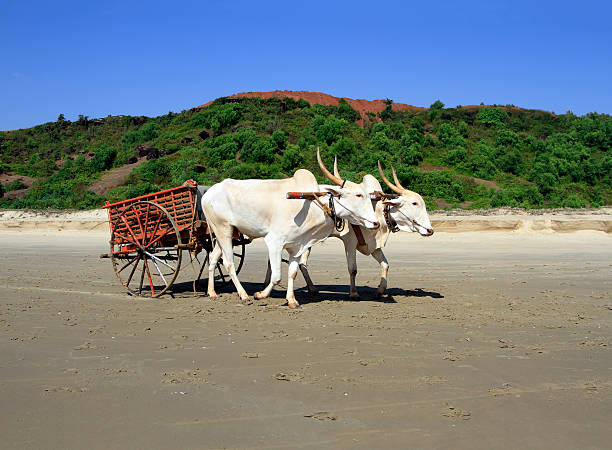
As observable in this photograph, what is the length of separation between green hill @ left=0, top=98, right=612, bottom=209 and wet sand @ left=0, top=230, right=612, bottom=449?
2206 centimetres

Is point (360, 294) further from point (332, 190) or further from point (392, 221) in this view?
point (332, 190)

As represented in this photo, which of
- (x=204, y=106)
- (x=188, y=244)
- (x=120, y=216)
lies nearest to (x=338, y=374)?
(x=188, y=244)

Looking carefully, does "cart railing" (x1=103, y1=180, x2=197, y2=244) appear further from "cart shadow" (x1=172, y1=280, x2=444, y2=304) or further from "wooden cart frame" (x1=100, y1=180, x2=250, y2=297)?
"cart shadow" (x1=172, y1=280, x2=444, y2=304)

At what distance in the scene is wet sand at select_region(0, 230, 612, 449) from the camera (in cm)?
421

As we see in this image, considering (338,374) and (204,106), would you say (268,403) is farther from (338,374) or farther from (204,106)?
(204,106)

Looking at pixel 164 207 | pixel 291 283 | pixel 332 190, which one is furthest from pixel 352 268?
pixel 164 207

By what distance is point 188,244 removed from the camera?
389 inches

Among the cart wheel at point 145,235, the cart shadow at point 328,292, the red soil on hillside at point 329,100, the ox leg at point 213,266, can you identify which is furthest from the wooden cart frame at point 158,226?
the red soil on hillside at point 329,100

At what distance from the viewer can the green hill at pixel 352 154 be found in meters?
34.8

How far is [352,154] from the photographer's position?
132 feet

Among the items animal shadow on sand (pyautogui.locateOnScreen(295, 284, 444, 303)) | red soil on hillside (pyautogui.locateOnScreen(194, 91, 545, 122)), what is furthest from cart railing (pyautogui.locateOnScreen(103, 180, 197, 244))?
red soil on hillside (pyautogui.locateOnScreen(194, 91, 545, 122))

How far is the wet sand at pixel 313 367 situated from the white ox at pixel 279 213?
33.1 inches

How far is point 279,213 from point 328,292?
212cm

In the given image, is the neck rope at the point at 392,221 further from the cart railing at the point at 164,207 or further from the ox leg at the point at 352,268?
the cart railing at the point at 164,207
